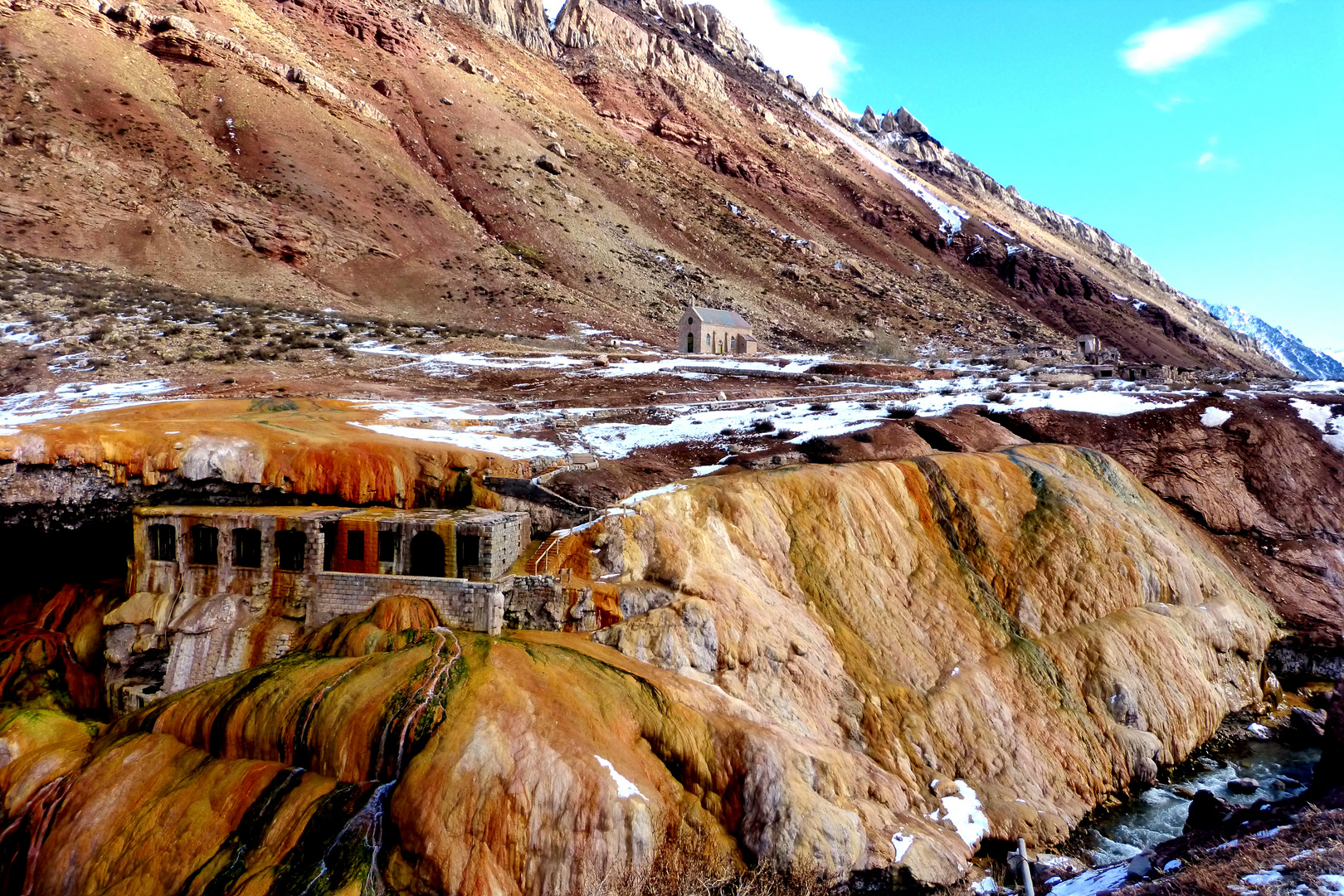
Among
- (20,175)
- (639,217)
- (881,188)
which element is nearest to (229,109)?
(20,175)

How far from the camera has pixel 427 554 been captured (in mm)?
16812

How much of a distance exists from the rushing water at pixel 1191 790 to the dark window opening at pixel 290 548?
1910 cm

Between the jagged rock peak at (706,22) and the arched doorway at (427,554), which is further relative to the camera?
the jagged rock peak at (706,22)

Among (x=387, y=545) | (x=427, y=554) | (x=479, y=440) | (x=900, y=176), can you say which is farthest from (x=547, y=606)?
(x=900, y=176)

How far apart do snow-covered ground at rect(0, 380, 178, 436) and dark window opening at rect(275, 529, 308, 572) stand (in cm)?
1050

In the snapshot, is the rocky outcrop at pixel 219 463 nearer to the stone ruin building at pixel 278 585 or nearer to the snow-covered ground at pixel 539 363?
the stone ruin building at pixel 278 585

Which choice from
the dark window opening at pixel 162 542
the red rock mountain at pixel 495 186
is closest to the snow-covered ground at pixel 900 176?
the red rock mountain at pixel 495 186

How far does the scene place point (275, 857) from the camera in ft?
38.0

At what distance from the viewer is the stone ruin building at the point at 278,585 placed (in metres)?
16.0

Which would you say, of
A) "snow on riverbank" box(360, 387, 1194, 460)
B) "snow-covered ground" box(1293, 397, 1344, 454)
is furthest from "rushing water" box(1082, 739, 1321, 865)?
"snow-covered ground" box(1293, 397, 1344, 454)

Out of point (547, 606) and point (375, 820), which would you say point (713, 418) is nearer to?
point (547, 606)

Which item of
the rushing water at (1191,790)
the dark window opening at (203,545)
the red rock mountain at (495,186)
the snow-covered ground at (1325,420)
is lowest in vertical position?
the rushing water at (1191,790)

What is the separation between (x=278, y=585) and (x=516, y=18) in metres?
118

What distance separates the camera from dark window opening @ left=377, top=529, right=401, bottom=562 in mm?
16703
